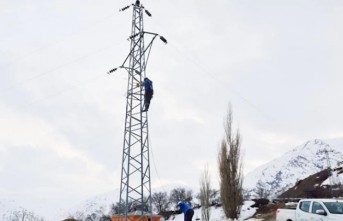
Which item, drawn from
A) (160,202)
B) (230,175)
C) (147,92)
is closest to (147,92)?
(147,92)

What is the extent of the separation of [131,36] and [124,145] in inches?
232

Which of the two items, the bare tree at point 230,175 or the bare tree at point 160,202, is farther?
the bare tree at point 160,202

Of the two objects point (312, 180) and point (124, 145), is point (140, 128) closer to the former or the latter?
point (124, 145)

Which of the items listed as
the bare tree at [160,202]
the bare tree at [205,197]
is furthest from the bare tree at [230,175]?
the bare tree at [160,202]

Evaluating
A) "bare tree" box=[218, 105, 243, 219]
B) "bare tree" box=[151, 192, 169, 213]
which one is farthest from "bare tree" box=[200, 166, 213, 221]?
"bare tree" box=[151, 192, 169, 213]

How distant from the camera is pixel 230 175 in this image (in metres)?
29.9

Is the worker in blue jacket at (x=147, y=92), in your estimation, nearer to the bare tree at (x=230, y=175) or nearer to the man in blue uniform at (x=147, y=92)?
the man in blue uniform at (x=147, y=92)

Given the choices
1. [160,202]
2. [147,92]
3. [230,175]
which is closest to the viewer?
[147,92]

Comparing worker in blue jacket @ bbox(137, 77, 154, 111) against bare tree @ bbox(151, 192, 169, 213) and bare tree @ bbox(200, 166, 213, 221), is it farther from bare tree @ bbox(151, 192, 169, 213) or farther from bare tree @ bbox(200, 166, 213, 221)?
bare tree @ bbox(151, 192, 169, 213)

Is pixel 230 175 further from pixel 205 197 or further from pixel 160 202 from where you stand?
pixel 160 202

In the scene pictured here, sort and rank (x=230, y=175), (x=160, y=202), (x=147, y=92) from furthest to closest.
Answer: (x=160, y=202) → (x=230, y=175) → (x=147, y=92)

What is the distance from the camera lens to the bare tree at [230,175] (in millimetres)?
29047

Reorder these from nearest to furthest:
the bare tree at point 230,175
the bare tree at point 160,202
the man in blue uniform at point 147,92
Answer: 1. the man in blue uniform at point 147,92
2. the bare tree at point 230,175
3. the bare tree at point 160,202

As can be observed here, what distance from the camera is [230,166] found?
30.2 m
